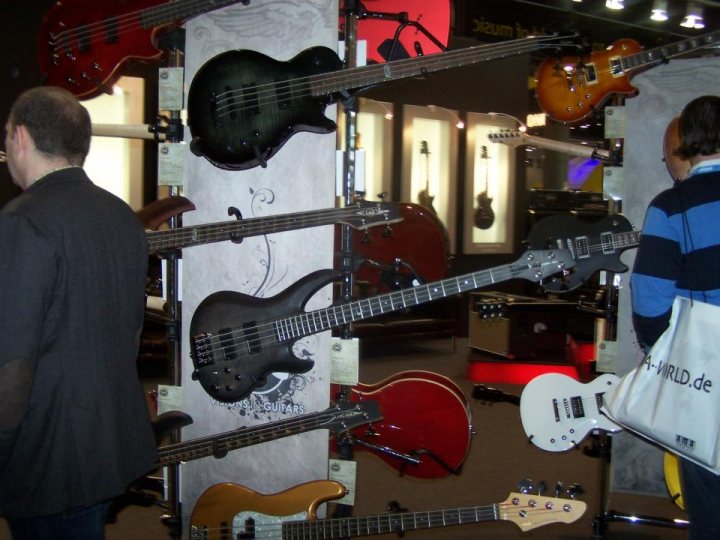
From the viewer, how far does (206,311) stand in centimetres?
259

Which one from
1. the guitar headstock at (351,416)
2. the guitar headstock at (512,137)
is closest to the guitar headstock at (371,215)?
the guitar headstock at (351,416)

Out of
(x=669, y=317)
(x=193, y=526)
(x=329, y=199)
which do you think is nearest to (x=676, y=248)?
(x=669, y=317)

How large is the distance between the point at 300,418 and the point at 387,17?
1.45 m

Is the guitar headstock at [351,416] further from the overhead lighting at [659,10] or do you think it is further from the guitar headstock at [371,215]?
the overhead lighting at [659,10]

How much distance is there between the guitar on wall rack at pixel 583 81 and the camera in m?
3.15

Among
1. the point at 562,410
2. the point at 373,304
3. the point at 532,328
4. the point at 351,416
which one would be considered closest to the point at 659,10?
the point at 532,328

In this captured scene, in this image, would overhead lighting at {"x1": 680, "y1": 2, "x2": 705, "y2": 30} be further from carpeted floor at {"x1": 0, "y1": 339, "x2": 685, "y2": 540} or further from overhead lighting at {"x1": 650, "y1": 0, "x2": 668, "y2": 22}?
carpeted floor at {"x1": 0, "y1": 339, "x2": 685, "y2": 540}

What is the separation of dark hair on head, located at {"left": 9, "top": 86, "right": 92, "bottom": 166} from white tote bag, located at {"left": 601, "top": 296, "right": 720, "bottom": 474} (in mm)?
1524

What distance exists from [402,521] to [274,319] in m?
0.86

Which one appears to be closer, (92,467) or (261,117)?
(92,467)

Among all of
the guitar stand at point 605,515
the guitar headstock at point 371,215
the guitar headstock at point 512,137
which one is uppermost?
the guitar headstock at point 512,137

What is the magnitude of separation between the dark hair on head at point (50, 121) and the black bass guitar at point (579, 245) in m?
1.63

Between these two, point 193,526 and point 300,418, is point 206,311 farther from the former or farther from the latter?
point 193,526

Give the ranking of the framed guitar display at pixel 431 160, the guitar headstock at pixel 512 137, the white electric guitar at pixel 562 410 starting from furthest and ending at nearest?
the framed guitar display at pixel 431 160
the guitar headstock at pixel 512 137
the white electric guitar at pixel 562 410
